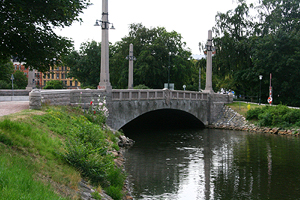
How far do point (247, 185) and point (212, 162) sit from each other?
528 cm

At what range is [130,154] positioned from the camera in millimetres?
23078

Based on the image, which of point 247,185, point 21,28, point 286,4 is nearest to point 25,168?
point 21,28

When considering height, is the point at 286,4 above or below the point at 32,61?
above

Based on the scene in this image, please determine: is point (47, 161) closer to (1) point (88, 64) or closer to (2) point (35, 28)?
(2) point (35, 28)

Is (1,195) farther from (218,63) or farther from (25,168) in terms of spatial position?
(218,63)

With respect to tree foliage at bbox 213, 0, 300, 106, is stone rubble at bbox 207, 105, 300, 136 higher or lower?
lower

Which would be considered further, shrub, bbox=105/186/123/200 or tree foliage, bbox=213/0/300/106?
tree foliage, bbox=213/0/300/106

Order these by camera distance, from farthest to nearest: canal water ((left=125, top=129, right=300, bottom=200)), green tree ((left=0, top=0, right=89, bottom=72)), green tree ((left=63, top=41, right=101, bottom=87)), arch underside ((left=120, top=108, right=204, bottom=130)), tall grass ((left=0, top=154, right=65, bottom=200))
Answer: green tree ((left=63, top=41, right=101, bottom=87)) → arch underside ((left=120, top=108, right=204, bottom=130)) → canal water ((left=125, top=129, right=300, bottom=200)) → green tree ((left=0, top=0, right=89, bottom=72)) → tall grass ((left=0, top=154, right=65, bottom=200))

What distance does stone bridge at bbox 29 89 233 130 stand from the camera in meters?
22.4

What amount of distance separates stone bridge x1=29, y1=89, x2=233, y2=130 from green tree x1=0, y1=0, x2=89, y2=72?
526 centimetres

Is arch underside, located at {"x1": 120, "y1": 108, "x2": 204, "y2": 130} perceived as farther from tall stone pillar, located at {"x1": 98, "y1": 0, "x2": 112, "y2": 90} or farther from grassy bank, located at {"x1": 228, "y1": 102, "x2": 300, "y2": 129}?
tall stone pillar, located at {"x1": 98, "y1": 0, "x2": 112, "y2": 90}

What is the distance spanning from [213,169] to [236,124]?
23.5m

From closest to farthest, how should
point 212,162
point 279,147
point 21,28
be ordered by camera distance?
point 21,28, point 212,162, point 279,147

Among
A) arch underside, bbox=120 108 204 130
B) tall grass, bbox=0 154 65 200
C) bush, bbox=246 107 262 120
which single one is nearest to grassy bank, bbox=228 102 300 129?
bush, bbox=246 107 262 120
